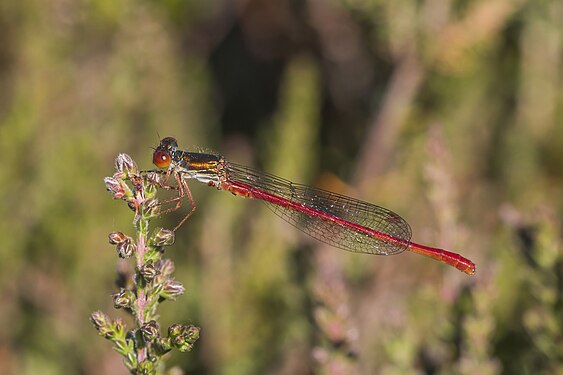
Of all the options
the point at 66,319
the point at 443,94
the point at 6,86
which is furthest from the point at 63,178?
the point at 443,94

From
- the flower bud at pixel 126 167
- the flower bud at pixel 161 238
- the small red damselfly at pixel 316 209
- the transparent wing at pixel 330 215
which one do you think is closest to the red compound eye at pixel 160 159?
the small red damselfly at pixel 316 209

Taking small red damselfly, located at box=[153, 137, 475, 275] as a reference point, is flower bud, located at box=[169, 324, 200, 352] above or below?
below

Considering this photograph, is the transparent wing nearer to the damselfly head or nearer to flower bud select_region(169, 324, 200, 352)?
the damselfly head

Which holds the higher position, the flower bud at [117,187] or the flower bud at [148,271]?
the flower bud at [117,187]

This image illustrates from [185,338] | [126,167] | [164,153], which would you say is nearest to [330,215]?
[164,153]

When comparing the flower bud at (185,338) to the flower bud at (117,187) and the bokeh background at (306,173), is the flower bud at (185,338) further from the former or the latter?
the bokeh background at (306,173)

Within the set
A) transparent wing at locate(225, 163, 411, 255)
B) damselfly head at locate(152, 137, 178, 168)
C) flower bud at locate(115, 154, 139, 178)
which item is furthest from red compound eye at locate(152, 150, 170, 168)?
flower bud at locate(115, 154, 139, 178)

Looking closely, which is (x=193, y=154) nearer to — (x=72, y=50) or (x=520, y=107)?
(x=72, y=50)
